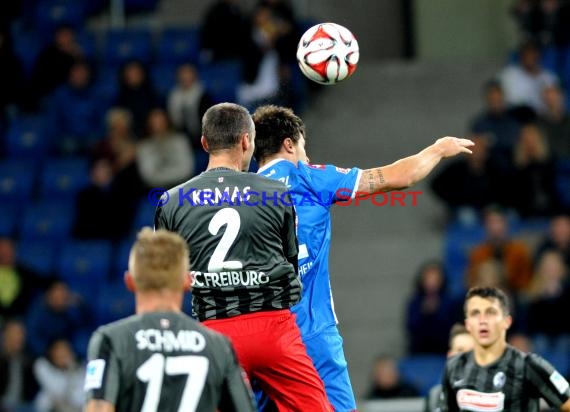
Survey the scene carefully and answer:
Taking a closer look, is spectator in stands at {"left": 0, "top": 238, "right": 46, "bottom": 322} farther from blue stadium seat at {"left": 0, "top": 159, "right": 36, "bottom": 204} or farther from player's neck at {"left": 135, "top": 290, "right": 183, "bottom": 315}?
player's neck at {"left": 135, "top": 290, "right": 183, "bottom": 315}

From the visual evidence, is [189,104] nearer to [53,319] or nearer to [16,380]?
[53,319]

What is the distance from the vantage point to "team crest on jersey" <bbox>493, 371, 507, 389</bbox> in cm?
733

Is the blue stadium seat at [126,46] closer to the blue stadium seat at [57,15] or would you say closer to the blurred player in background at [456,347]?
the blue stadium seat at [57,15]

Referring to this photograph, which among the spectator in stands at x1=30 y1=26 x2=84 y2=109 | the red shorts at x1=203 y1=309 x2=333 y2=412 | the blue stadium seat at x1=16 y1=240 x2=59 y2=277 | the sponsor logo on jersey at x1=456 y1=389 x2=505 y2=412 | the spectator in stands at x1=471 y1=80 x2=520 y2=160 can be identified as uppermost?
the spectator in stands at x1=30 y1=26 x2=84 y2=109

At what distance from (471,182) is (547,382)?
6108 millimetres

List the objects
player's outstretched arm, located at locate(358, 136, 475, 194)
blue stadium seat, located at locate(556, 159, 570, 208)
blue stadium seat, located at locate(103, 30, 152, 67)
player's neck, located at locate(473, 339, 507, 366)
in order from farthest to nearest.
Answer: blue stadium seat, located at locate(103, 30, 152, 67) → blue stadium seat, located at locate(556, 159, 570, 208) → player's neck, located at locate(473, 339, 507, 366) → player's outstretched arm, located at locate(358, 136, 475, 194)

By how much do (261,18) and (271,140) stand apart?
8.21 metres

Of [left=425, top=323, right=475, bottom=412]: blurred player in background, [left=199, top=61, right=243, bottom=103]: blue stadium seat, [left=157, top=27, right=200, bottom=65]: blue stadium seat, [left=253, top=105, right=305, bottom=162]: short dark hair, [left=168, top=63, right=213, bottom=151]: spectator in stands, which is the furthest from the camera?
[left=157, top=27, right=200, bottom=65]: blue stadium seat

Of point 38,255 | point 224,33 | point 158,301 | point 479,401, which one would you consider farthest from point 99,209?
point 158,301

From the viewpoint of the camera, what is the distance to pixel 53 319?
41.1 feet

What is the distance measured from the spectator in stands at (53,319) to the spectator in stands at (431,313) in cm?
348

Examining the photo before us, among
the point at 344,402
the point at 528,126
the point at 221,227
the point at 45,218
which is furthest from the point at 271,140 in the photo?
the point at 45,218

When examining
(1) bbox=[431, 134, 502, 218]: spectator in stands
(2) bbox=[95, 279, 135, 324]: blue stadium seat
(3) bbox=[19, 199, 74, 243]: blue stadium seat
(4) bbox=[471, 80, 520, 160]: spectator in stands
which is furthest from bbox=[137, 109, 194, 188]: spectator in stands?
(4) bbox=[471, 80, 520, 160]: spectator in stands

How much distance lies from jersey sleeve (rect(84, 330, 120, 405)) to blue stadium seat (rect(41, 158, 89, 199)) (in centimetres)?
989
